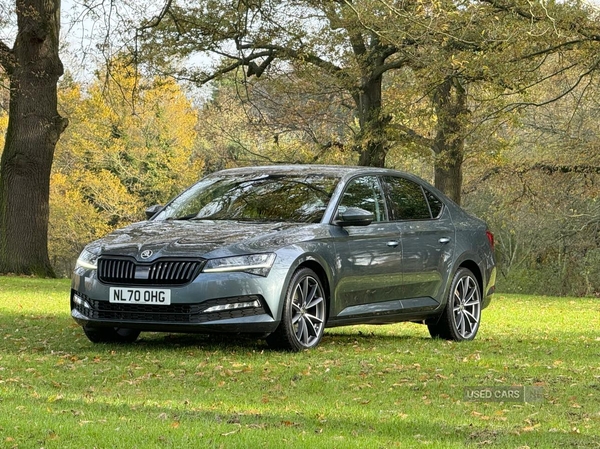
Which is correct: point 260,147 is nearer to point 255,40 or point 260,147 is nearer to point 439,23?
point 255,40

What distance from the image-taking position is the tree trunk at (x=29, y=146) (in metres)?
24.1

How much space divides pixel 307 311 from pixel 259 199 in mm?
1311

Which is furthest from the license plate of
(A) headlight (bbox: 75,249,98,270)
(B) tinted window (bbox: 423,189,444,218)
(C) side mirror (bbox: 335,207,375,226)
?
(B) tinted window (bbox: 423,189,444,218)

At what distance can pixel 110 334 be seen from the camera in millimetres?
10195

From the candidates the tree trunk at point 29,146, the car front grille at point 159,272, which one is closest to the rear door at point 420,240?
the car front grille at point 159,272

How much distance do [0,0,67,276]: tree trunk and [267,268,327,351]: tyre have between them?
15.6 metres

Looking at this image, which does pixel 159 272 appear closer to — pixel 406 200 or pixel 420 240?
pixel 420 240

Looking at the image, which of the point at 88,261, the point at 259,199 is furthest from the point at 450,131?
the point at 88,261

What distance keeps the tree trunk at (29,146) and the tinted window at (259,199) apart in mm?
14116

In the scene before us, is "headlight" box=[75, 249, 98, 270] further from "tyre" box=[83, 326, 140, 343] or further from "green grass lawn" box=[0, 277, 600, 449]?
"green grass lawn" box=[0, 277, 600, 449]

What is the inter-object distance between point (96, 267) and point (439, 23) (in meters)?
14.9

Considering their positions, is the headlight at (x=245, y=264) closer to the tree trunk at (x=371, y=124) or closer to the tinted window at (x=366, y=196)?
the tinted window at (x=366, y=196)

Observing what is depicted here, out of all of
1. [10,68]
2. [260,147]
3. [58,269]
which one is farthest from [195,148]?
[10,68]

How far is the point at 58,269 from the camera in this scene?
64938mm
